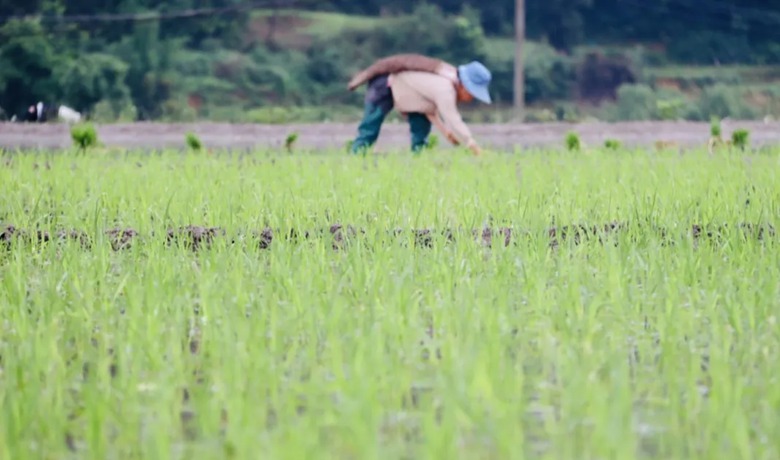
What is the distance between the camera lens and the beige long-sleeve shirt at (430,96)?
8492 mm

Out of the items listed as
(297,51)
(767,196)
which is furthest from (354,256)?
(297,51)

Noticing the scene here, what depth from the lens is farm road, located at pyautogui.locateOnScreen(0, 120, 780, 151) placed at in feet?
39.0

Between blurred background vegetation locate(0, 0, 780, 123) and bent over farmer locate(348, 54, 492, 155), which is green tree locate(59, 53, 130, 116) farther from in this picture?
bent over farmer locate(348, 54, 492, 155)

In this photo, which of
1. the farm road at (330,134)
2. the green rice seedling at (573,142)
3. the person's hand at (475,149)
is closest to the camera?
the person's hand at (475,149)

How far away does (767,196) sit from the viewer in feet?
18.7

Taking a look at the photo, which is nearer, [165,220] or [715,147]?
[165,220]

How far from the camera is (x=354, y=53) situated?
24.5m

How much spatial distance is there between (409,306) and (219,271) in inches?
29.3

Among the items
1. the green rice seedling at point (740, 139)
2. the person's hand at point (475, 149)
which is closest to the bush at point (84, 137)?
the person's hand at point (475, 149)

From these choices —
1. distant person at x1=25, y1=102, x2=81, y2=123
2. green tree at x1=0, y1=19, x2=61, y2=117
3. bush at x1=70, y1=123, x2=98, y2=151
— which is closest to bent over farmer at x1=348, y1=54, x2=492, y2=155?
bush at x1=70, y1=123, x2=98, y2=151

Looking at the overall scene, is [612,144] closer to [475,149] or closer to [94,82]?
[475,149]

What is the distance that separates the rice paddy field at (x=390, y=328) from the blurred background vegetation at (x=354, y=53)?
15419 millimetres

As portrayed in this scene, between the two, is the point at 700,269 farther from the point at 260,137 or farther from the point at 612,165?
the point at 260,137

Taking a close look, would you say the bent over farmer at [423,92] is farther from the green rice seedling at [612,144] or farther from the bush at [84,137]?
the bush at [84,137]
